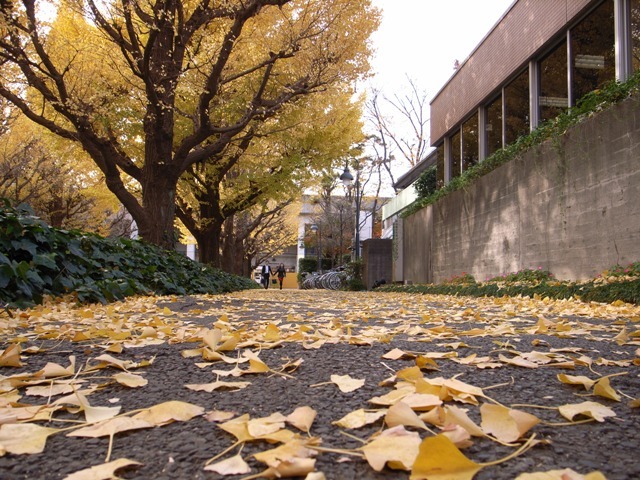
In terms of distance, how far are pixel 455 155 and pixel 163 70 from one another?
8670 millimetres

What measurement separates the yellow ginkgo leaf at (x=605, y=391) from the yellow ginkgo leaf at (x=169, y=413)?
116 cm

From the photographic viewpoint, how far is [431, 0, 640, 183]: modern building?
7.05 meters

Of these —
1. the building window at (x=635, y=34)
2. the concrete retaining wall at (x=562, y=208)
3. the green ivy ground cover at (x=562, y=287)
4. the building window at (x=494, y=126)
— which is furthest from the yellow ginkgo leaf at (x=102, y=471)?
the building window at (x=494, y=126)

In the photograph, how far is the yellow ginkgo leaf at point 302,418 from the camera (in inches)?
47.4

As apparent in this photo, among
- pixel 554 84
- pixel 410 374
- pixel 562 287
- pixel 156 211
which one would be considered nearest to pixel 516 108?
pixel 554 84

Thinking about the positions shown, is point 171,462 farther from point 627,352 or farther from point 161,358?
point 627,352

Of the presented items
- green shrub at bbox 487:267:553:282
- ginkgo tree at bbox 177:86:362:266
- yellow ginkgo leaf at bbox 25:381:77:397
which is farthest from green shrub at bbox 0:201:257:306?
ginkgo tree at bbox 177:86:362:266

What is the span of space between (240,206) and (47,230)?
30.1ft

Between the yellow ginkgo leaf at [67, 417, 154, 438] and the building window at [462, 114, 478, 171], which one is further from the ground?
the building window at [462, 114, 478, 171]

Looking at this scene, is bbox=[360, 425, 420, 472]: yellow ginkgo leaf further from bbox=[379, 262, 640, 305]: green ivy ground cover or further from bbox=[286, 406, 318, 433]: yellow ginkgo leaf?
bbox=[379, 262, 640, 305]: green ivy ground cover

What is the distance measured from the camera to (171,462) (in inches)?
41.2

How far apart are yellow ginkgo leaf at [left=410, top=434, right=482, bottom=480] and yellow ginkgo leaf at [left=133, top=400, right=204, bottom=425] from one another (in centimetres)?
67

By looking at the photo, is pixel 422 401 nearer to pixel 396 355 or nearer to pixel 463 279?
pixel 396 355

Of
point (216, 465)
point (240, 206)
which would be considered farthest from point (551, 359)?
point (240, 206)
